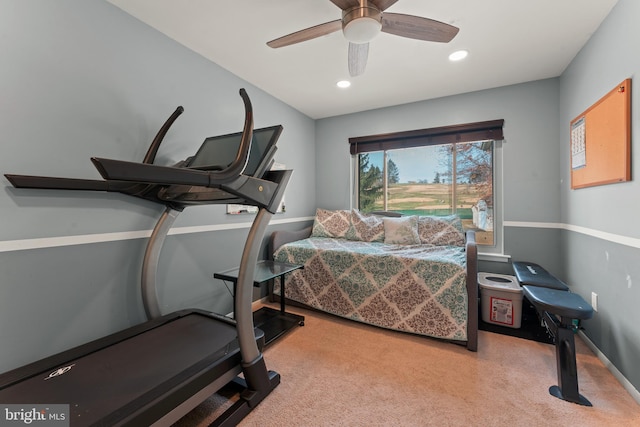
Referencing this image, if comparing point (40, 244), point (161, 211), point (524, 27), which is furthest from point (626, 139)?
point (40, 244)

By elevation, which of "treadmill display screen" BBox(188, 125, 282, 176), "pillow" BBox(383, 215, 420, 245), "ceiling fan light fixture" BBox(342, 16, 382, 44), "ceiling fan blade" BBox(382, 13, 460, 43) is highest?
"ceiling fan blade" BBox(382, 13, 460, 43)

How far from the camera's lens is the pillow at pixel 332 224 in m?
3.51

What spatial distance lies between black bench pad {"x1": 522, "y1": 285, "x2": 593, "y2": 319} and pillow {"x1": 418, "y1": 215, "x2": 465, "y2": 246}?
39.6 inches

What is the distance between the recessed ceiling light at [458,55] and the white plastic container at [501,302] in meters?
2.17

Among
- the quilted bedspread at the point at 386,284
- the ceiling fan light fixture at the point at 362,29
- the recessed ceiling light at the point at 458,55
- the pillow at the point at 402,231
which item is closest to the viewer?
the ceiling fan light fixture at the point at 362,29

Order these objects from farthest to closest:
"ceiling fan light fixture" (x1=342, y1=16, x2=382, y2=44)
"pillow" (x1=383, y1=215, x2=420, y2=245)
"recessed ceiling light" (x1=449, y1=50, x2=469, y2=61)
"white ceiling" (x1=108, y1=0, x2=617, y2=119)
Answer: "pillow" (x1=383, y1=215, x2=420, y2=245), "recessed ceiling light" (x1=449, y1=50, x2=469, y2=61), "white ceiling" (x1=108, y1=0, x2=617, y2=119), "ceiling fan light fixture" (x1=342, y1=16, x2=382, y2=44)

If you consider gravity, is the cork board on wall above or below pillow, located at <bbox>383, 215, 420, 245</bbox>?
above

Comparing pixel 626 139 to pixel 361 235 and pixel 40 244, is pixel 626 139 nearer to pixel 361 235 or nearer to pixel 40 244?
pixel 361 235

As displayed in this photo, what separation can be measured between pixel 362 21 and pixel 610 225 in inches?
85.2

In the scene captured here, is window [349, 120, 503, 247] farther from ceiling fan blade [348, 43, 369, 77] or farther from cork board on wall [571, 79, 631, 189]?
ceiling fan blade [348, 43, 369, 77]

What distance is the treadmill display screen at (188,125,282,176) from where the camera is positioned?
1523mm
